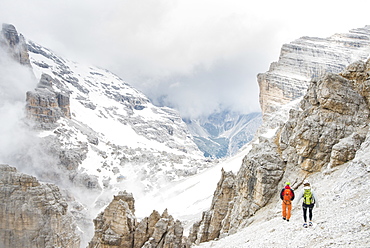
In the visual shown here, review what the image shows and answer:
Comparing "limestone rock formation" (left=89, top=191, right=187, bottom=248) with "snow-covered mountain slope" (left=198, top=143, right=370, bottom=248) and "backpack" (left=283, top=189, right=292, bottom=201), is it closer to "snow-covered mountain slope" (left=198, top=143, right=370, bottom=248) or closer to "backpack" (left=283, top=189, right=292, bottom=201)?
"snow-covered mountain slope" (left=198, top=143, right=370, bottom=248)

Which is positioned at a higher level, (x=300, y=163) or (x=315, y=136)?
(x=315, y=136)

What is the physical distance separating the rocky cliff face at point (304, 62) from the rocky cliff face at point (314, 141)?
109135 millimetres

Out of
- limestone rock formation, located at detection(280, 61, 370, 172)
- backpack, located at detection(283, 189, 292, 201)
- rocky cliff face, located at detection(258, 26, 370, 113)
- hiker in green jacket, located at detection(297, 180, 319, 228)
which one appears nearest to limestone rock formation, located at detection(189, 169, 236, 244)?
limestone rock formation, located at detection(280, 61, 370, 172)

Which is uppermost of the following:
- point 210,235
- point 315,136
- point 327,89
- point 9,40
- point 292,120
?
point 9,40

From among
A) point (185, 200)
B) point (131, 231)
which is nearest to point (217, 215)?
point (131, 231)

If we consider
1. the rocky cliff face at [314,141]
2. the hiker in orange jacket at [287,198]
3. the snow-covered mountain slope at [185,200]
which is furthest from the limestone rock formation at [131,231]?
the snow-covered mountain slope at [185,200]

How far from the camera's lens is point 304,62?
146500 mm

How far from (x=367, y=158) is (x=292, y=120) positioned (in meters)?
11.7

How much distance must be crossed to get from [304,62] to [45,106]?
445 ft

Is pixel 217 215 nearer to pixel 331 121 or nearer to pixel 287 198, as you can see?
pixel 331 121

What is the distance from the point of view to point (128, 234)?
3397 centimetres

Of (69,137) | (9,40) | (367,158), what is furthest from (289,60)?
(9,40)

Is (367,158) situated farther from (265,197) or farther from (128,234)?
(128,234)

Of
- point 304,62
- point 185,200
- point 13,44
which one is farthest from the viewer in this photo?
point 13,44
